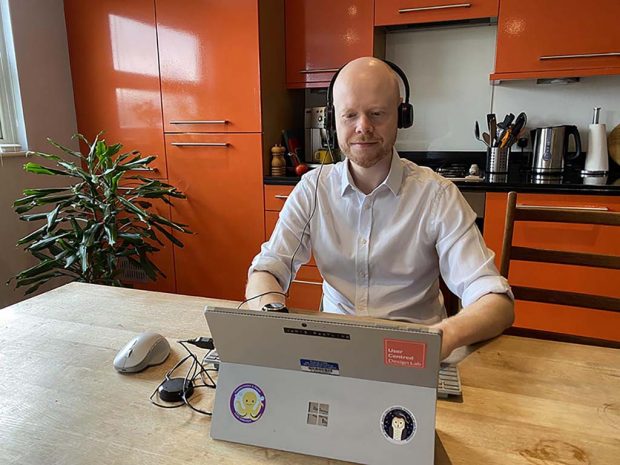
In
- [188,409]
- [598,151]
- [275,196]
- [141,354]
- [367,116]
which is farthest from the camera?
[275,196]

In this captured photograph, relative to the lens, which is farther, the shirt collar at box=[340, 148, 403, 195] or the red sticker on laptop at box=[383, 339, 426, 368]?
the shirt collar at box=[340, 148, 403, 195]

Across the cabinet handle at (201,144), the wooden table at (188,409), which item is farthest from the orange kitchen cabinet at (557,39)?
the wooden table at (188,409)

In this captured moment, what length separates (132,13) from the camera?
8.36 feet

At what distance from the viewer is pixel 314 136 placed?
2.67m

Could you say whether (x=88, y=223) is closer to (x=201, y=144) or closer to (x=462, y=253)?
(x=201, y=144)

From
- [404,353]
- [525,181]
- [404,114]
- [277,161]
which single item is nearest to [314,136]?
[277,161]

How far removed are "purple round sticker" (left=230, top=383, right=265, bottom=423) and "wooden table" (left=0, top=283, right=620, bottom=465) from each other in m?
0.04

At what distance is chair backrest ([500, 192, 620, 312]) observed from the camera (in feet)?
3.80

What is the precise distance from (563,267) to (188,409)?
1.87 m

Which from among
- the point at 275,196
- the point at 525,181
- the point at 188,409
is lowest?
the point at 188,409

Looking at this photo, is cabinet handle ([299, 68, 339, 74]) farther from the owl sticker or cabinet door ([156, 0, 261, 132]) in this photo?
the owl sticker

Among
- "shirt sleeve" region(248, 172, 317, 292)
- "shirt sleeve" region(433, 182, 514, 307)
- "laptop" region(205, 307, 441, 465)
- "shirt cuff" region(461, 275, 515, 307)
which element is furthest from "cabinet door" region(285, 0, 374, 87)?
"laptop" region(205, 307, 441, 465)

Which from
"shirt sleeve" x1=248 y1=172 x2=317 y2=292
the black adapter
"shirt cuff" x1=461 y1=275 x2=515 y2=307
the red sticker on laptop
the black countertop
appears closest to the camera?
the red sticker on laptop

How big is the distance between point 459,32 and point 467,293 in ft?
6.43
